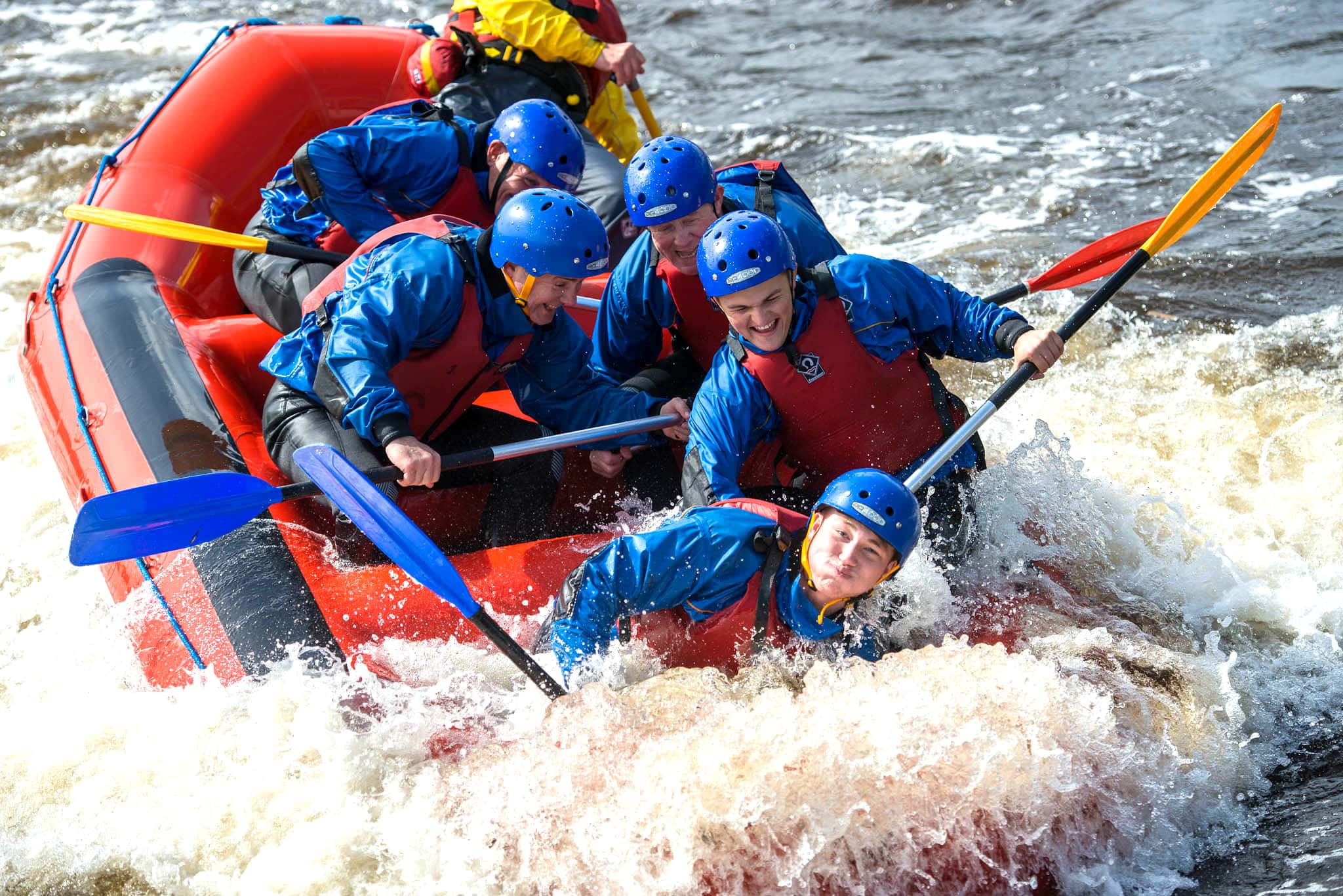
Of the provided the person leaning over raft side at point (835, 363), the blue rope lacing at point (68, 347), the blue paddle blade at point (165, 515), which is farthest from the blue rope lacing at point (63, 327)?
the person leaning over raft side at point (835, 363)

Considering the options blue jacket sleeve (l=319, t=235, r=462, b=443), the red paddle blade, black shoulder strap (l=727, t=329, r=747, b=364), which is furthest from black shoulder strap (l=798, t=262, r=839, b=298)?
the red paddle blade

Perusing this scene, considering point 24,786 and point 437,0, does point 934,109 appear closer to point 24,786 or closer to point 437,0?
point 437,0

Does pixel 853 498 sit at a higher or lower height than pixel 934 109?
higher

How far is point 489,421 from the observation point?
3.96 metres

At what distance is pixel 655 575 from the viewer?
292 centimetres

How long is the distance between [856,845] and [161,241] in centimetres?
352

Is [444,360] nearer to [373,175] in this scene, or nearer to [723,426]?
[723,426]

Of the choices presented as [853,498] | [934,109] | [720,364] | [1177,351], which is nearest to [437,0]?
[934,109]

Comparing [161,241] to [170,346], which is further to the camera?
[161,241]

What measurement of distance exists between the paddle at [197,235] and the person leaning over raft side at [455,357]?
0.74 metres

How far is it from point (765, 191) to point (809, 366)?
91 cm

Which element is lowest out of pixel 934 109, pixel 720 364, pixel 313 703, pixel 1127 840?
pixel 934 109

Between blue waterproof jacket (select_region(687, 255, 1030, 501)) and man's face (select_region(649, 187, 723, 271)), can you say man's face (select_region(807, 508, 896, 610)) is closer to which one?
blue waterproof jacket (select_region(687, 255, 1030, 501))

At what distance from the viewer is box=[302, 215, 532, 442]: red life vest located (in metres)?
3.53
